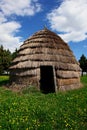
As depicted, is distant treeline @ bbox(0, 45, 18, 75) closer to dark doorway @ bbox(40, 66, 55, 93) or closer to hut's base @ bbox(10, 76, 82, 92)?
dark doorway @ bbox(40, 66, 55, 93)

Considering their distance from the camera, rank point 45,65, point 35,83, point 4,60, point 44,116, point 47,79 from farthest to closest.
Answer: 1. point 4,60
2. point 47,79
3. point 45,65
4. point 35,83
5. point 44,116

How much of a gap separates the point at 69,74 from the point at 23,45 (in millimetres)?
5590

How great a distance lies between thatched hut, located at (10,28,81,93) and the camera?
82.8 feet

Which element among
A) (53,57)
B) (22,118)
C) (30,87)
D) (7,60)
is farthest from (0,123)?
(7,60)

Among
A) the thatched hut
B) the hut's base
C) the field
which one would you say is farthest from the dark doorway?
the field

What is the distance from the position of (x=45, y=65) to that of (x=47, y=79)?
3347 mm

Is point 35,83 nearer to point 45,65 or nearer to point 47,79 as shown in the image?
point 45,65

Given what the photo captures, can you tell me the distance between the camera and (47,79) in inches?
1118

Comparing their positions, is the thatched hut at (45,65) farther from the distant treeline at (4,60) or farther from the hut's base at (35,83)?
the distant treeline at (4,60)

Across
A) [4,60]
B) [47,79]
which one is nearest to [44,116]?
[47,79]

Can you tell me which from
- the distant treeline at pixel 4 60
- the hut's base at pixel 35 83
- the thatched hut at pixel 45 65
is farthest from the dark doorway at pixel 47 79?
the distant treeline at pixel 4 60

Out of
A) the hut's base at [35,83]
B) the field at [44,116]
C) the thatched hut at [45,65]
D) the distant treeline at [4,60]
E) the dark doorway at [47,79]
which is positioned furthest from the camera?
the distant treeline at [4,60]

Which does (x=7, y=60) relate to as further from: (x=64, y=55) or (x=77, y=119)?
(x=77, y=119)

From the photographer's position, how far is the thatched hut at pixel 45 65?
25.2 metres
